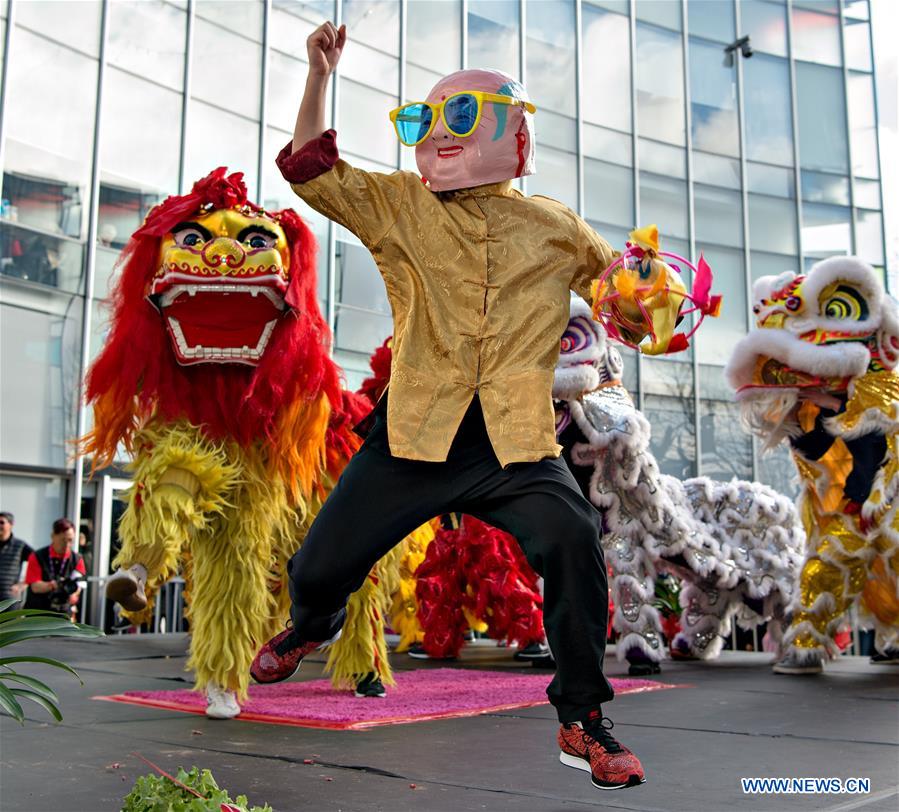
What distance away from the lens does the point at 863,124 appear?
683 inches

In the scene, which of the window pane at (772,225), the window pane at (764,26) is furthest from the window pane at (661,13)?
the window pane at (772,225)

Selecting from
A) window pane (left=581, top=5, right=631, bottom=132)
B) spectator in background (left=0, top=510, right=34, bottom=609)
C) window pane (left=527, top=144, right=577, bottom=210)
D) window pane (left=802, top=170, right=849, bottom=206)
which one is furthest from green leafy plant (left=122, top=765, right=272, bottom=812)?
window pane (left=802, top=170, right=849, bottom=206)

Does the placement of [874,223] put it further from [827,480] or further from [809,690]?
[809,690]

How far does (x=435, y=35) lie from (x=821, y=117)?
719 centimetres

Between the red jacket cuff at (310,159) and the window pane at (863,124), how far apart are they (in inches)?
658

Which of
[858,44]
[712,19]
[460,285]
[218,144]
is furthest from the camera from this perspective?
[858,44]

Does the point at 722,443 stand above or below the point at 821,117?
below

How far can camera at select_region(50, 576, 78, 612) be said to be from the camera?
7.38 metres

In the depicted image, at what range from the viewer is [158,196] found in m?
10.8

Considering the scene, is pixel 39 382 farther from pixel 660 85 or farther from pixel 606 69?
pixel 660 85

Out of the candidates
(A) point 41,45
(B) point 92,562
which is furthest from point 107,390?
(A) point 41,45

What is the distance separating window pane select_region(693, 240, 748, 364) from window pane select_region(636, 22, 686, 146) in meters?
1.88

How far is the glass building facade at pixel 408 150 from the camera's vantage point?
31.6 feet

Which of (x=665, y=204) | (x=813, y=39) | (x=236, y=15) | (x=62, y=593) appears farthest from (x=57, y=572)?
(x=813, y=39)
